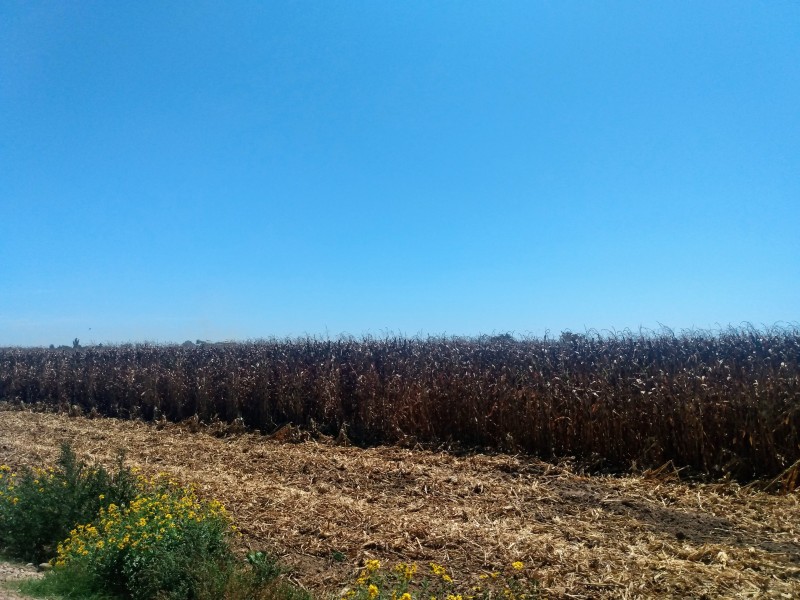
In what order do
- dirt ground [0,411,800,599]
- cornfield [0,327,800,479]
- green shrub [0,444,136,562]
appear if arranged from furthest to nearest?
cornfield [0,327,800,479]
green shrub [0,444,136,562]
dirt ground [0,411,800,599]

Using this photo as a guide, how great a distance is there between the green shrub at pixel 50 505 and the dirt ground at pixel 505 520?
1.43 m

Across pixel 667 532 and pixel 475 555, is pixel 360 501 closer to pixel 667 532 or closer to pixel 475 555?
pixel 475 555

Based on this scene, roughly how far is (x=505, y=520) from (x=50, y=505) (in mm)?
5244

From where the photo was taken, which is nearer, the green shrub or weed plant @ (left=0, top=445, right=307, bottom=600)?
weed plant @ (left=0, top=445, right=307, bottom=600)

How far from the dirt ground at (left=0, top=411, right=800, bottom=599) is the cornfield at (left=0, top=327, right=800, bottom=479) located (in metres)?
0.76

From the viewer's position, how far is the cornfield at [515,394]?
8.72m

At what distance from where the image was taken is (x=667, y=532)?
6.22 metres

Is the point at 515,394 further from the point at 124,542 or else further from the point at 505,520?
the point at 124,542

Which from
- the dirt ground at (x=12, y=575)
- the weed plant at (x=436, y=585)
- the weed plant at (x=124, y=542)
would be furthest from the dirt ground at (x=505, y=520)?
the dirt ground at (x=12, y=575)

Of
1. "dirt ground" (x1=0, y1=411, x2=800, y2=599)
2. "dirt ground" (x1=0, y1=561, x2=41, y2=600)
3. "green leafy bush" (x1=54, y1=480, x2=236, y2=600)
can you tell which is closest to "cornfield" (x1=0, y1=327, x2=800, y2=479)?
"dirt ground" (x1=0, y1=411, x2=800, y2=599)

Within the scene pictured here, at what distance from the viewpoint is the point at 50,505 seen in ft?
22.2

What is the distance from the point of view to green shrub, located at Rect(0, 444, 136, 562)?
6.67 metres

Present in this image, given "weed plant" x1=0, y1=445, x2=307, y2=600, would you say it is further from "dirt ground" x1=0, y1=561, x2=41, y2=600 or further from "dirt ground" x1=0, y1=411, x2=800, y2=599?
"dirt ground" x1=0, y1=411, x2=800, y2=599

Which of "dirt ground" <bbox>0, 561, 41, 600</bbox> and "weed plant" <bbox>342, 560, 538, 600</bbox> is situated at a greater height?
"weed plant" <bbox>342, 560, 538, 600</bbox>
